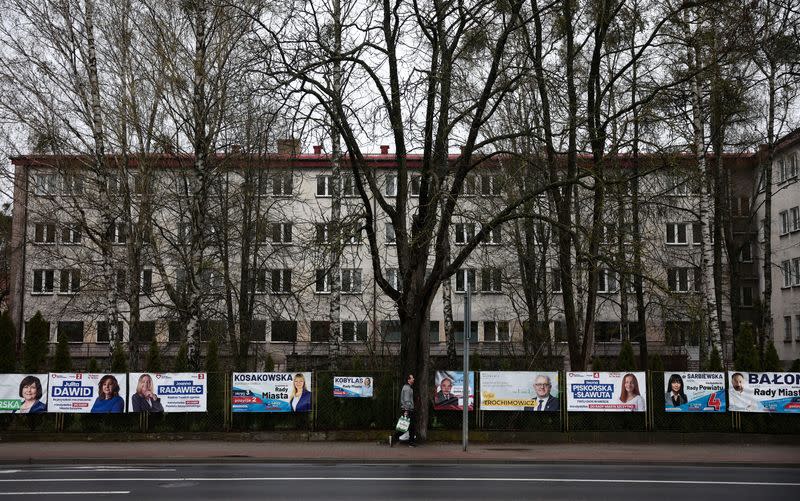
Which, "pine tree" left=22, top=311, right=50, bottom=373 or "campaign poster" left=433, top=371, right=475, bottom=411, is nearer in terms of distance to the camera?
"campaign poster" left=433, top=371, right=475, bottom=411

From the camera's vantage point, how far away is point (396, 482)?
44.9ft

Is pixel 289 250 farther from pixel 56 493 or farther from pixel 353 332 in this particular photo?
pixel 56 493

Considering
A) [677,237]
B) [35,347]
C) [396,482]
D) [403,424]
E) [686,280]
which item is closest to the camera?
[396,482]

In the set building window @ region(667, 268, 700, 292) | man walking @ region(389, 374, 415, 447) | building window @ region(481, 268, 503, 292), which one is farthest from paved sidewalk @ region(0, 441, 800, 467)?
building window @ region(481, 268, 503, 292)

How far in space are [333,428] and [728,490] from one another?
41.4 ft

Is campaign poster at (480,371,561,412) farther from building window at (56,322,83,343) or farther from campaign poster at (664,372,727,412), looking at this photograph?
building window at (56,322,83,343)

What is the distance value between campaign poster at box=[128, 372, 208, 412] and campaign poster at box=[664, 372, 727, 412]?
518 inches

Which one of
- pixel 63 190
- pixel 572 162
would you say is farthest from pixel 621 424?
pixel 63 190

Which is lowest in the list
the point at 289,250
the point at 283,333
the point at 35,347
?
the point at 283,333

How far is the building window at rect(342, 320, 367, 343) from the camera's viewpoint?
48.6 meters

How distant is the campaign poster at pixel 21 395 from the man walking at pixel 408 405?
10.1 metres

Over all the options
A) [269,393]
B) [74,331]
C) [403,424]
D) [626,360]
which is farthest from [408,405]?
[74,331]

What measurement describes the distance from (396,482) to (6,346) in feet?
52.9

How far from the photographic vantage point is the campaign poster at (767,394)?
2294cm
